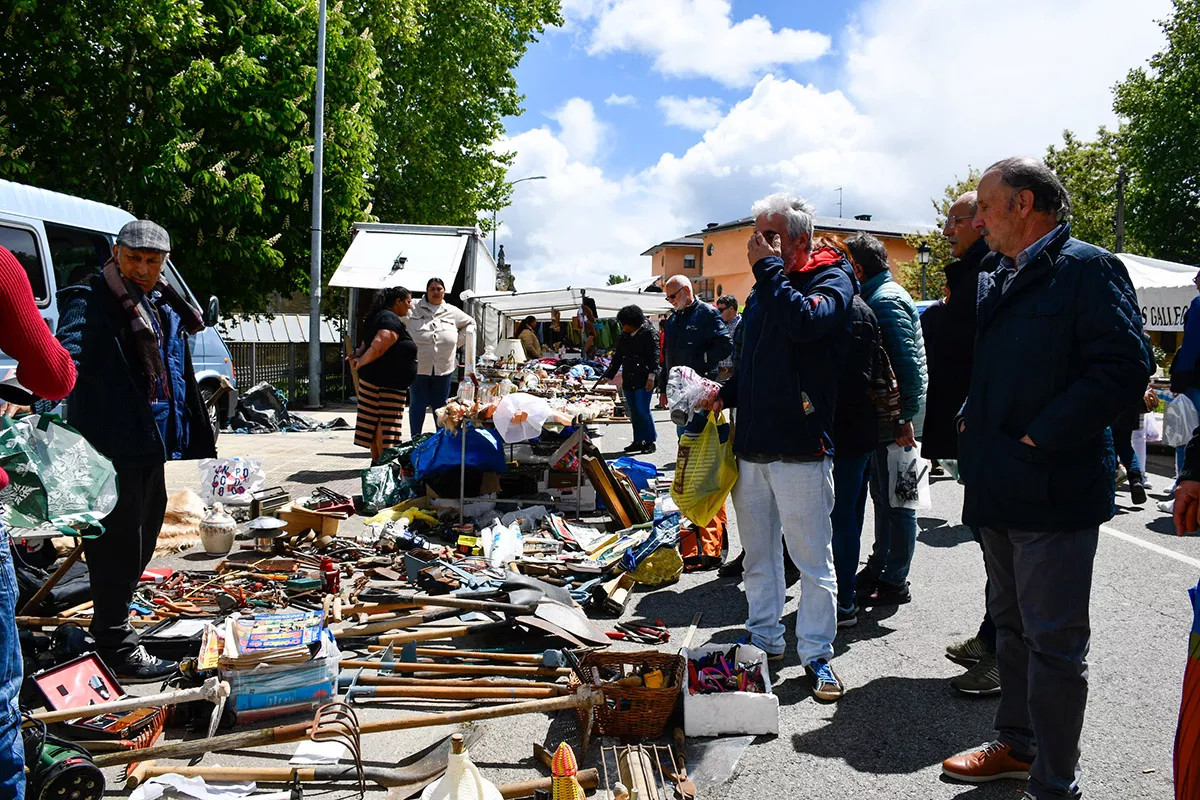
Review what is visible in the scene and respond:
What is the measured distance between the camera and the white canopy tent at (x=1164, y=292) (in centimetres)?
1557

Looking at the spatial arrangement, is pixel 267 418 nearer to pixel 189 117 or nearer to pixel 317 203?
pixel 317 203

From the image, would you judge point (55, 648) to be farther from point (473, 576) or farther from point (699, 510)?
point (699, 510)

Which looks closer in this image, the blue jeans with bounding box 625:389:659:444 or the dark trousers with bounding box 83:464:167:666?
the dark trousers with bounding box 83:464:167:666

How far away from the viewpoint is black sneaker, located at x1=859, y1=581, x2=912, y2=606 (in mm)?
5230

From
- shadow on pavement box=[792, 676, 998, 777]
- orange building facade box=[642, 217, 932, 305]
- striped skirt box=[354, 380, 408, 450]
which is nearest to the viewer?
shadow on pavement box=[792, 676, 998, 777]

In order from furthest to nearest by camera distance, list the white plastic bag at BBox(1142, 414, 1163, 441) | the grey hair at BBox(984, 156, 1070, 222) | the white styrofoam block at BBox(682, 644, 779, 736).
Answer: the white plastic bag at BBox(1142, 414, 1163, 441)
the white styrofoam block at BBox(682, 644, 779, 736)
the grey hair at BBox(984, 156, 1070, 222)

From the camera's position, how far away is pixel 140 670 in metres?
3.99

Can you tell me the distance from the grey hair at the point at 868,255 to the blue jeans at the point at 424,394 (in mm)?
5967

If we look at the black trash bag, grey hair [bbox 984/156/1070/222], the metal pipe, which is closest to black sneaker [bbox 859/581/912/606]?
grey hair [bbox 984/156/1070/222]

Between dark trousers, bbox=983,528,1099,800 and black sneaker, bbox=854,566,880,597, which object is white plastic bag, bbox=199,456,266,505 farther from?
dark trousers, bbox=983,528,1099,800

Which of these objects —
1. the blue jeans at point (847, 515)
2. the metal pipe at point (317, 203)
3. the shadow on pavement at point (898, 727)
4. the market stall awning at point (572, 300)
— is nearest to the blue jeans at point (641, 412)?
the blue jeans at point (847, 515)

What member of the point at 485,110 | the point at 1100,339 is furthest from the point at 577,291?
the point at 1100,339

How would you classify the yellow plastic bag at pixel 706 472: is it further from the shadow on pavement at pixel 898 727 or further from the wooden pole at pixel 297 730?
the wooden pole at pixel 297 730

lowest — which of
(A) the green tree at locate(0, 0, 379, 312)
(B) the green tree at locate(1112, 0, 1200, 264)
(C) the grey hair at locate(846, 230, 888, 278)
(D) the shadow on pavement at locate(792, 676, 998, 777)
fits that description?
(D) the shadow on pavement at locate(792, 676, 998, 777)
